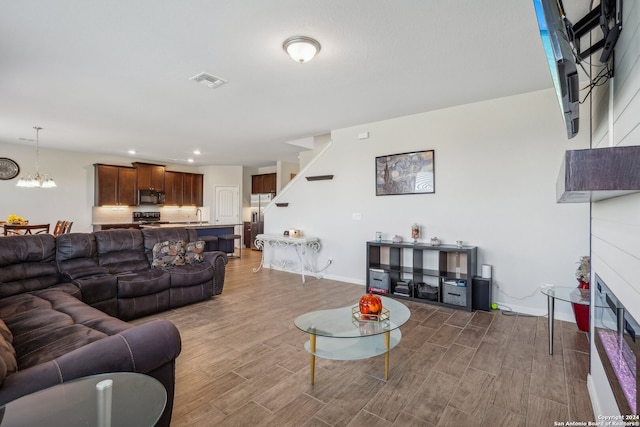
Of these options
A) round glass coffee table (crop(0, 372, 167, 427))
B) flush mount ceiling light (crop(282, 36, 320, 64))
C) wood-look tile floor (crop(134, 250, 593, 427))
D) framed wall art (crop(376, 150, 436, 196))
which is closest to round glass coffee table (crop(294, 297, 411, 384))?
wood-look tile floor (crop(134, 250, 593, 427))

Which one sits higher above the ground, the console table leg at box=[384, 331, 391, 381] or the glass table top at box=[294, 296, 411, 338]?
the glass table top at box=[294, 296, 411, 338]

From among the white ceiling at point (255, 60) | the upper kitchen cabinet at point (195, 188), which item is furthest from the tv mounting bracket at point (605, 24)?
the upper kitchen cabinet at point (195, 188)

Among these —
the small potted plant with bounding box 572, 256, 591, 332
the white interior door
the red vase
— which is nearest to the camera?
the small potted plant with bounding box 572, 256, 591, 332

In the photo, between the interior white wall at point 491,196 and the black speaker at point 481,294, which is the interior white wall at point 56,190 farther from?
the black speaker at point 481,294

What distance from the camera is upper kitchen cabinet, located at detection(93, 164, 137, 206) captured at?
295 inches

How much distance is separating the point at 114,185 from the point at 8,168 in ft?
6.21

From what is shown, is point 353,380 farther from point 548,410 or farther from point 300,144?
point 300,144

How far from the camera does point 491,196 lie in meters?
3.83

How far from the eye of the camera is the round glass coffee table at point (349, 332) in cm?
209

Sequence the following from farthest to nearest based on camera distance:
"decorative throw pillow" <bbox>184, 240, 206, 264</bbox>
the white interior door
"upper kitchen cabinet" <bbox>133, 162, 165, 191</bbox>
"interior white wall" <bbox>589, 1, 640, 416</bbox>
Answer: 1. the white interior door
2. "upper kitchen cabinet" <bbox>133, 162, 165, 191</bbox>
3. "decorative throw pillow" <bbox>184, 240, 206, 264</bbox>
4. "interior white wall" <bbox>589, 1, 640, 416</bbox>

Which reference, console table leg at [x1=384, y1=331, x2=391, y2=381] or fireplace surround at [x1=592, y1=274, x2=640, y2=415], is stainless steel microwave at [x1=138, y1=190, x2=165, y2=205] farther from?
fireplace surround at [x1=592, y1=274, x2=640, y2=415]

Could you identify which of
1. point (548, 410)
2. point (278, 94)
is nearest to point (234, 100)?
point (278, 94)

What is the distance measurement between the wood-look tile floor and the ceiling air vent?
2.62m

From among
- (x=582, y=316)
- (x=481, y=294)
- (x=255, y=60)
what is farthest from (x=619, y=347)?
(x=255, y=60)
